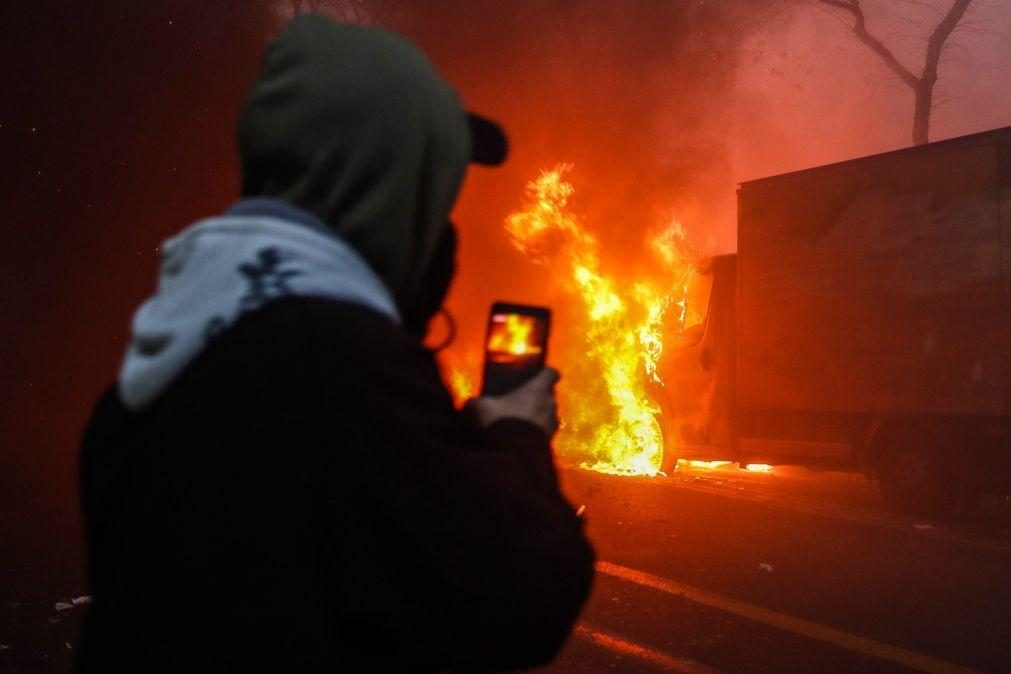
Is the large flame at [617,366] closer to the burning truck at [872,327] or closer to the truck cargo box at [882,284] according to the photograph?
the burning truck at [872,327]

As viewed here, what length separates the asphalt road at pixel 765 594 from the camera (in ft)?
13.6

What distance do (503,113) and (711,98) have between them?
263 inches

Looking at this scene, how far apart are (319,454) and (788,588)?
17.2ft

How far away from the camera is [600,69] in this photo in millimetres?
18219

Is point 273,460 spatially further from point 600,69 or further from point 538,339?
point 600,69

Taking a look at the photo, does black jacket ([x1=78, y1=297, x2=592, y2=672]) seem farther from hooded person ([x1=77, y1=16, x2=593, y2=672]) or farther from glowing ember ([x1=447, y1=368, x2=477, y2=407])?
glowing ember ([x1=447, y1=368, x2=477, y2=407])

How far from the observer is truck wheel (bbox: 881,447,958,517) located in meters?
7.54

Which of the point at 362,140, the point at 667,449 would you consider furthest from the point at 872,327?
the point at 362,140

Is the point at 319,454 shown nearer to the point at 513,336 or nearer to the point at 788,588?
the point at 513,336

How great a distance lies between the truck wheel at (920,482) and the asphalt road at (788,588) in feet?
0.78

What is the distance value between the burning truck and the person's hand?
7390mm

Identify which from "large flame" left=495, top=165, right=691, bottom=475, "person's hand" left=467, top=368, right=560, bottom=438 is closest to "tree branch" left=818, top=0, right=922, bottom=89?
"large flame" left=495, top=165, right=691, bottom=475

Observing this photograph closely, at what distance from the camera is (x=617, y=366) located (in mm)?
11141

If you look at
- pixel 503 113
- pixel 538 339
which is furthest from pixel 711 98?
pixel 538 339
